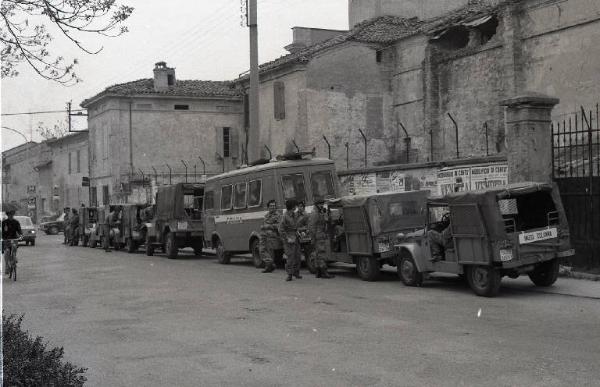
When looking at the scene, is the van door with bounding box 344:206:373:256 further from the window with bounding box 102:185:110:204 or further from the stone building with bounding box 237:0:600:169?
the window with bounding box 102:185:110:204

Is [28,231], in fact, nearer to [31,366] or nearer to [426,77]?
[426,77]

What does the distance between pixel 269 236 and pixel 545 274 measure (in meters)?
7.34

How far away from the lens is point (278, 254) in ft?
61.8

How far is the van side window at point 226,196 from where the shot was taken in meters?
20.4

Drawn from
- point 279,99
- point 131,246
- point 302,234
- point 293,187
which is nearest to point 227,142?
point 279,99

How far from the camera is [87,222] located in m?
35.4

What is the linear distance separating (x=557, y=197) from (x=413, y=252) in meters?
2.83

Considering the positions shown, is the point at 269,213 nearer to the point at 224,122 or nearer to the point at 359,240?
the point at 359,240

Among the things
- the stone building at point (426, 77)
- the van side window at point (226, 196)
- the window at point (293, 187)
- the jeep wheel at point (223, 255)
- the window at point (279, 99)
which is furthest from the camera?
the window at point (279, 99)

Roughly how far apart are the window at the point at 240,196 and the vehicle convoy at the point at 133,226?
837 cm

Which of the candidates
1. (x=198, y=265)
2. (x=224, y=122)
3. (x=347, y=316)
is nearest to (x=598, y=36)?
(x=198, y=265)

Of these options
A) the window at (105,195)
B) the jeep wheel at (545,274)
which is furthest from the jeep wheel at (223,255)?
the window at (105,195)

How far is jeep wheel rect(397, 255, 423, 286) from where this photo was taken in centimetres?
1339

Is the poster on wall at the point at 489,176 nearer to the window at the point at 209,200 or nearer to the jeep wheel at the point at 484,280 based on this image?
the jeep wheel at the point at 484,280
